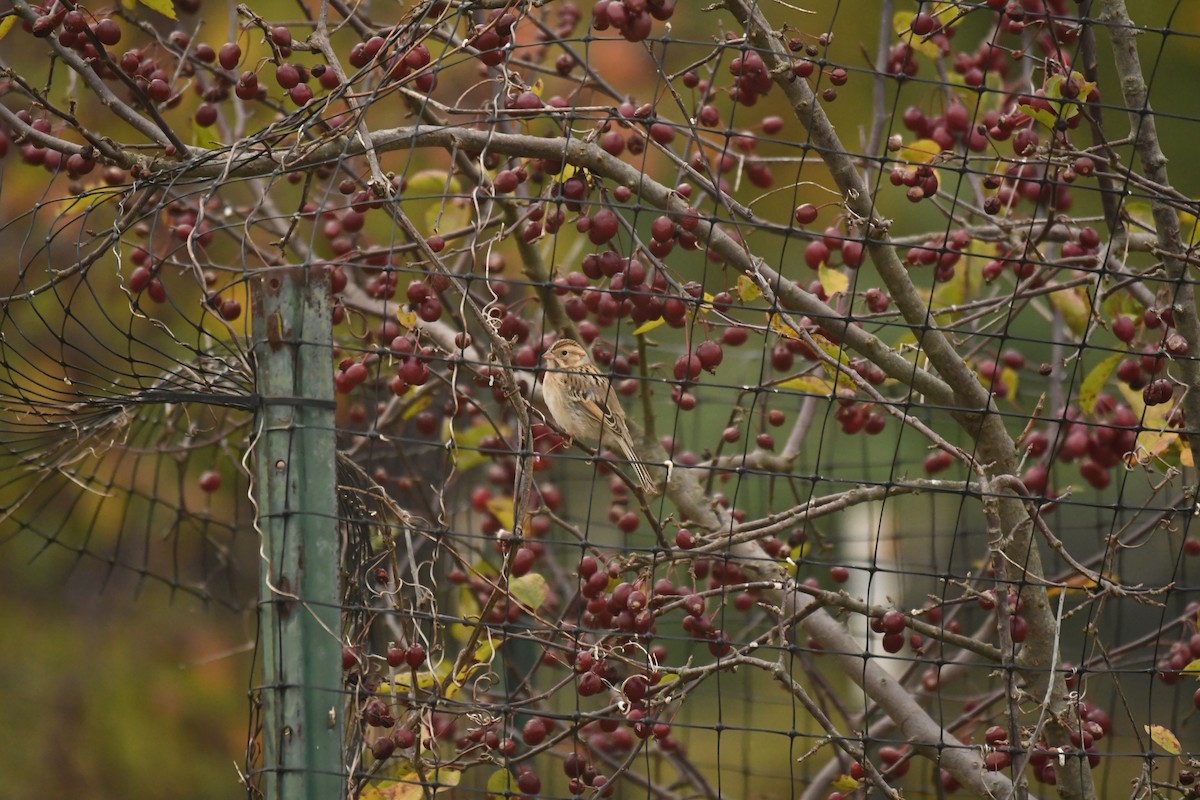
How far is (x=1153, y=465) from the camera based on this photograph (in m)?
3.21

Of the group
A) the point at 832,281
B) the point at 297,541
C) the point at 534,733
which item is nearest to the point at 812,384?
the point at 832,281

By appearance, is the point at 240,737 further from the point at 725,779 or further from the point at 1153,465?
the point at 1153,465

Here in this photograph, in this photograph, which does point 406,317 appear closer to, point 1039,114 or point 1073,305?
point 1039,114

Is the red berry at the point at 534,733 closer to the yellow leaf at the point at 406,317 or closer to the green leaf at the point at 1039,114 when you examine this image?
the yellow leaf at the point at 406,317

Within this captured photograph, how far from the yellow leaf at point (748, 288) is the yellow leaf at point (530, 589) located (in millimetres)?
787

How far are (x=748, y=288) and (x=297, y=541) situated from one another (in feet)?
3.54

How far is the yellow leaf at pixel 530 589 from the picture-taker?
121 inches

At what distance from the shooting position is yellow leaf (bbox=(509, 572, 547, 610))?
10.1 feet

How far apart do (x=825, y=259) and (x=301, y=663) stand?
66.1 inches

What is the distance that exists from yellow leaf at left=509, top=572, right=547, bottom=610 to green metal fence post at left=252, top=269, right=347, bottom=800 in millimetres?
774

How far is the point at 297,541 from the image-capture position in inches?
92.0

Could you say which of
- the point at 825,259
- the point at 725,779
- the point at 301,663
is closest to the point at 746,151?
the point at 825,259

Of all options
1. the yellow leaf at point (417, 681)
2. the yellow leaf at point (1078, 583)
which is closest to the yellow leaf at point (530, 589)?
the yellow leaf at point (417, 681)

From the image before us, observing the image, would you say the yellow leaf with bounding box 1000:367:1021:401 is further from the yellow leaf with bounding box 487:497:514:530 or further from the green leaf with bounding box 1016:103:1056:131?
the yellow leaf with bounding box 487:497:514:530
